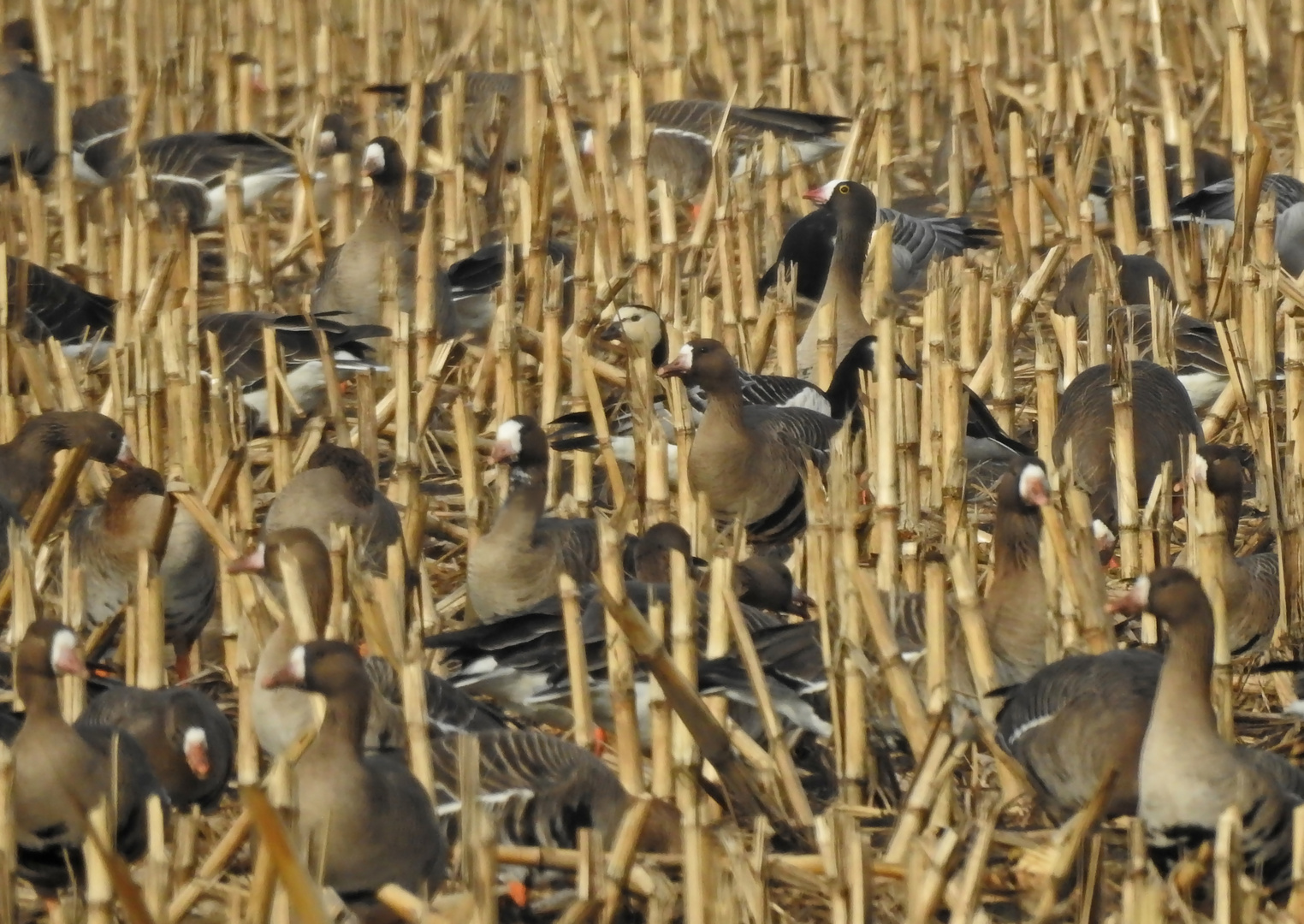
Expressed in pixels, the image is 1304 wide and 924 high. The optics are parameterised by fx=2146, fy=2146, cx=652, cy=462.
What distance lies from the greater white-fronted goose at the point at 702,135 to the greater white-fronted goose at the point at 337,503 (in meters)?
5.25

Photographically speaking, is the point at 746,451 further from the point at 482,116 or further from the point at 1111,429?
the point at 482,116

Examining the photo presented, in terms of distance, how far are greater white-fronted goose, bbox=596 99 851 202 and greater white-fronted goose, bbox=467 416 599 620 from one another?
5054 millimetres

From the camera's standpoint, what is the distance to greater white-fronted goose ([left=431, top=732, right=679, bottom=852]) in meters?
5.94

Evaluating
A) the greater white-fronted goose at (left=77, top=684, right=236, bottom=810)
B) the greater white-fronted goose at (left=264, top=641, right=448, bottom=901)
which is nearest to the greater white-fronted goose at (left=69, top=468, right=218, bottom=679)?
the greater white-fronted goose at (left=77, top=684, right=236, bottom=810)

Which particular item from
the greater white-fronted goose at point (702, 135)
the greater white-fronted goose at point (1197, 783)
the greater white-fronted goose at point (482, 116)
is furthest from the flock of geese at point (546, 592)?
the greater white-fronted goose at point (482, 116)

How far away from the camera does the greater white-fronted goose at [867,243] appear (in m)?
11.3

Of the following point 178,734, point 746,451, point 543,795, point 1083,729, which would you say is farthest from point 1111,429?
point 178,734

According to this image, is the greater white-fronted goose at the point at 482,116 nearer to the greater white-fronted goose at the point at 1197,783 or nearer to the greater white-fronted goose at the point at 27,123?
the greater white-fronted goose at the point at 27,123

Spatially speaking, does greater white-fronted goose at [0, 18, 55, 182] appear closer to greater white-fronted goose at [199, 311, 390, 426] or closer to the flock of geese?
the flock of geese

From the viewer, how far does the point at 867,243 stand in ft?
36.3

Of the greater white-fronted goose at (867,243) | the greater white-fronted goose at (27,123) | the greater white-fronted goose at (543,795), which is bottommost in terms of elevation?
the greater white-fronted goose at (543,795)

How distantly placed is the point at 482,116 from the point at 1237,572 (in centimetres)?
839

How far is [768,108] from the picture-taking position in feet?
42.4

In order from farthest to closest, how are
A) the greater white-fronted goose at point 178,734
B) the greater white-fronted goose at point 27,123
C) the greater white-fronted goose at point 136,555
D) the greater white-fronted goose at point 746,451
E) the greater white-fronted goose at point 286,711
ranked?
the greater white-fronted goose at point 27,123 → the greater white-fronted goose at point 746,451 → the greater white-fronted goose at point 136,555 → the greater white-fronted goose at point 286,711 → the greater white-fronted goose at point 178,734
